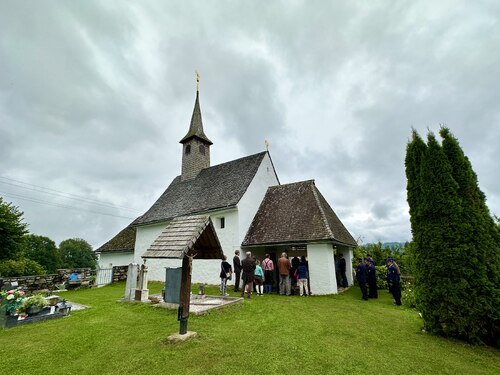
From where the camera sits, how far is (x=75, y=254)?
87000 mm

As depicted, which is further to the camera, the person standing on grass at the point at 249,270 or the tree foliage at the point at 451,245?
the person standing on grass at the point at 249,270

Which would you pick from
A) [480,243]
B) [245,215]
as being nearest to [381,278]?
[245,215]

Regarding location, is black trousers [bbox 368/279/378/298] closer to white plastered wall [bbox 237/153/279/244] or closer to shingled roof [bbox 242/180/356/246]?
shingled roof [bbox 242/180/356/246]

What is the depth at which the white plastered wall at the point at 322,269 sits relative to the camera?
1262cm

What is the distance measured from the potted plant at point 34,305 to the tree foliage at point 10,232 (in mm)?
17497

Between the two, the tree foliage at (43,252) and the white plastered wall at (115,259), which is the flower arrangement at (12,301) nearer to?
the white plastered wall at (115,259)

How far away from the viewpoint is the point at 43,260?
64938 mm

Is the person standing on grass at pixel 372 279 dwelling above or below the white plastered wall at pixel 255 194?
below

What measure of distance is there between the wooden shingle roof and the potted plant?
5.42 meters

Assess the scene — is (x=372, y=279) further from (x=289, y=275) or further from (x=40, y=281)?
(x=40, y=281)

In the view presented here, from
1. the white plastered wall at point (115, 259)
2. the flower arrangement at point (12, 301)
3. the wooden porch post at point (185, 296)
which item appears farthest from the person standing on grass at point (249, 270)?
the white plastered wall at point (115, 259)

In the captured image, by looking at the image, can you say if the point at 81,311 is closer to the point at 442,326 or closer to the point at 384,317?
the point at 384,317

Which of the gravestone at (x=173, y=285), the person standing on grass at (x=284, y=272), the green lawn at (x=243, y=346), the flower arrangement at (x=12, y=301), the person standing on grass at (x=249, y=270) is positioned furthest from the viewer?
the person standing on grass at (x=284, y=272)

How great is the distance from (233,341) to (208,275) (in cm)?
1122
